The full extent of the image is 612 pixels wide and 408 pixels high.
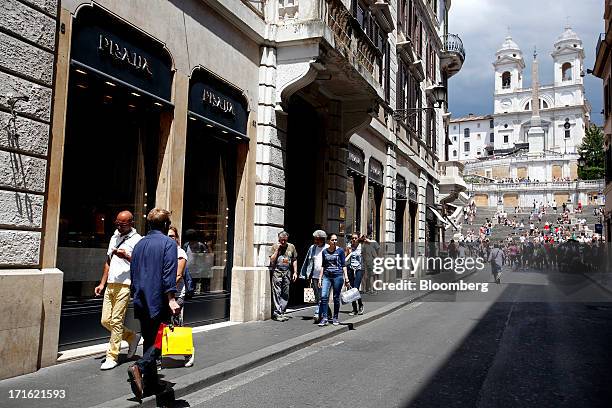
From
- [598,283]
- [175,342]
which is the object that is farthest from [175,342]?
[598,283]

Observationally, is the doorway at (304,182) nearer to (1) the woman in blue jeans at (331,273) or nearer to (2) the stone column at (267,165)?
(2) the stone column at (267,165)

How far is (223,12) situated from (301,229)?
6.45 m

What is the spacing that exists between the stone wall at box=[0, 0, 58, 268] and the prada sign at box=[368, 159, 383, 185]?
14.1m

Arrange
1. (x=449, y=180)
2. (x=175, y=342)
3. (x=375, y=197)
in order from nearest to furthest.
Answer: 1. (x=175, y=342)
2. (x=375, y=197)
3. (x=449, y=180)

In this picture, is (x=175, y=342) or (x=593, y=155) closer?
(x=175, y=342)

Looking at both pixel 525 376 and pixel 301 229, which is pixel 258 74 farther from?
pixel 525 376

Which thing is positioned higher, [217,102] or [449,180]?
[449,180]

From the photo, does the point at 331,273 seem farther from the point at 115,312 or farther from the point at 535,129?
the point at 535,129

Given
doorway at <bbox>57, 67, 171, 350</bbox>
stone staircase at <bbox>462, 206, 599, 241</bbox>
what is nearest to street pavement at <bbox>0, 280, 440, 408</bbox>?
doorway at <bbox>57, 67, 171, 350</bbox>

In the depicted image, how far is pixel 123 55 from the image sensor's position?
815 centimetres

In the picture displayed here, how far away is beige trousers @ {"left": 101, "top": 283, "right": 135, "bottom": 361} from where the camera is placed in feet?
22.3

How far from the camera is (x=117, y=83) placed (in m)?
7.99

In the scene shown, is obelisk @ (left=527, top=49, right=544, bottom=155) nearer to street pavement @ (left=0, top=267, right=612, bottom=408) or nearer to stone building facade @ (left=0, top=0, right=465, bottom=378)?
stone building facade @ (left=0, top=0, right=465, bottom=378)

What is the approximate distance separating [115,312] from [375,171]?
14990 millimetres
